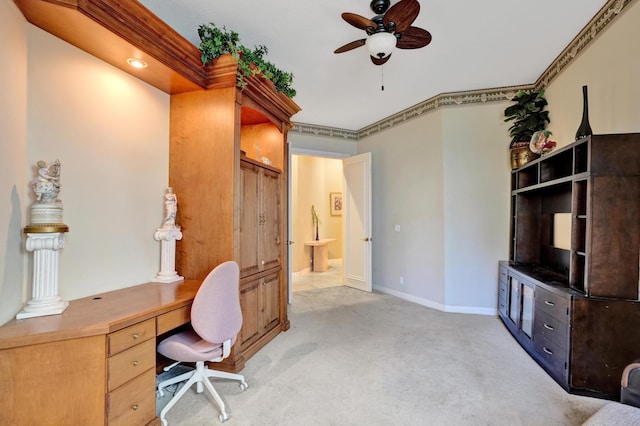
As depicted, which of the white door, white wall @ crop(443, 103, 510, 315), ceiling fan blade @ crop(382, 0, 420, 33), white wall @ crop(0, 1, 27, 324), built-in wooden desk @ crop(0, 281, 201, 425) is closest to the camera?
built-in wooden desk @ crop(0, 281, 201, 425)

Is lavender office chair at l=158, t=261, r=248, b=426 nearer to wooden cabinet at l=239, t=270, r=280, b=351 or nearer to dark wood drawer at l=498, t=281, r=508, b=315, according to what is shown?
wooden cabinet at l=239, t=270, r=280, b=351

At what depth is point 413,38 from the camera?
2227mm

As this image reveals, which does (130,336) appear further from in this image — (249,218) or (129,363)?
(249,218)

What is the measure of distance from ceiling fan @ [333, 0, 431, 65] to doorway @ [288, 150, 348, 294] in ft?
9.85

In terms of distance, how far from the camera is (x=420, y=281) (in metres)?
4.35

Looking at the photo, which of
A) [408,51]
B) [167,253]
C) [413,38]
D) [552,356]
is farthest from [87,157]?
[552,356]

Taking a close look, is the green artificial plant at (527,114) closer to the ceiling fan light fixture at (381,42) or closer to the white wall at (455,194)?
the white wall at (455,194)

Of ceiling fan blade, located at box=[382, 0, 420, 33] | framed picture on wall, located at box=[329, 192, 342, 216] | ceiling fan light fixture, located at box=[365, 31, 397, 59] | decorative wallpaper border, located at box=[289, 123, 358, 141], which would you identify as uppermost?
decorative wallpaper border, located at box=[289, 123, 358, 141]

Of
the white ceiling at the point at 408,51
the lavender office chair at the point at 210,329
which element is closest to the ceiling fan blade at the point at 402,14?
the white ceiling at the point at 408,51

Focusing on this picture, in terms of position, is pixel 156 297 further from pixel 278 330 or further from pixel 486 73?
pixel 486 73

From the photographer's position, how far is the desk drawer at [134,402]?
147 centimetres

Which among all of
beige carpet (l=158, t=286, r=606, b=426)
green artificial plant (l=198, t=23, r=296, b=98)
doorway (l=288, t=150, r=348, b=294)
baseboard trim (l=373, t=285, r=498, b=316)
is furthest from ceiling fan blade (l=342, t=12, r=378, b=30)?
baseboard trim (l=373, t=285, r=498, b=316)

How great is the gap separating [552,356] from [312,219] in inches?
214

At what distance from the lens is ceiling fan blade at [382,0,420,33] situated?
6.09ft
